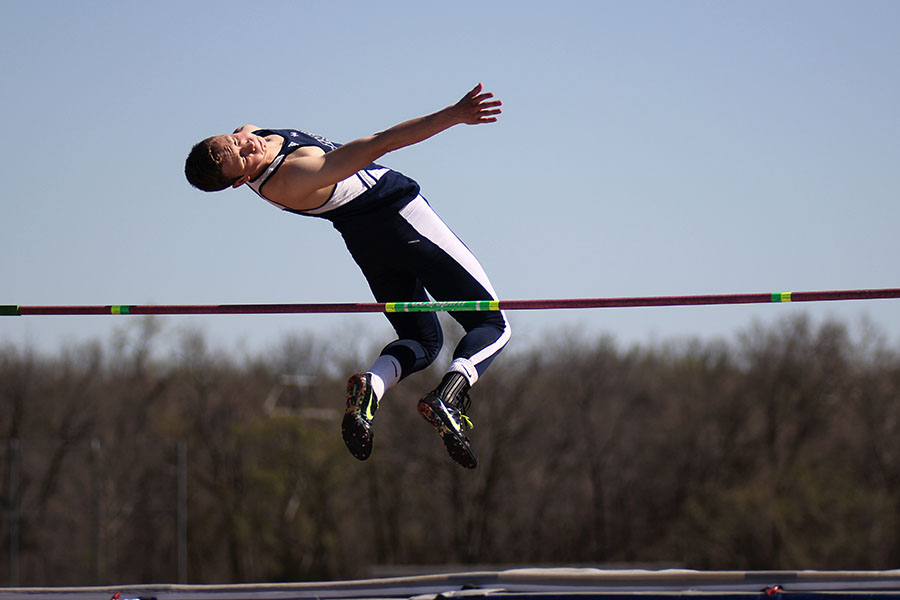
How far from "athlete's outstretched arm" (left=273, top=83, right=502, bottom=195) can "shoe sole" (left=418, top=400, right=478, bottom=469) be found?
821mm

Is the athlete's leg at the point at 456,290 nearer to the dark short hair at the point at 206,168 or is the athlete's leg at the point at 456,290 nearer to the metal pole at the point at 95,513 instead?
the dark short hair at the point at 206,168

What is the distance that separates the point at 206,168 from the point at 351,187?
49cm

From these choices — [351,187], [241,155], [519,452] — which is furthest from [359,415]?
[519,452]

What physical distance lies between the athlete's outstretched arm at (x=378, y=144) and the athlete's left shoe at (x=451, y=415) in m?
0.80

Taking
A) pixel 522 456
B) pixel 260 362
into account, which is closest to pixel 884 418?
pixel 522 456

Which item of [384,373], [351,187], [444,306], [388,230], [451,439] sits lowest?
[451,439]

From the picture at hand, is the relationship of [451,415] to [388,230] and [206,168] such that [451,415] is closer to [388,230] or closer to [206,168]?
[388,230]

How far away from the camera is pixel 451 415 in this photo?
3.68 m

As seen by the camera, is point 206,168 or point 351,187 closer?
point 206,168

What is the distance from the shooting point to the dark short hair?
354 centimetres

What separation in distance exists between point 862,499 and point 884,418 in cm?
233

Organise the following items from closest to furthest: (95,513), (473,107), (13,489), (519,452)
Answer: (473,107) → (13,489) → (95,513) → (519,452)

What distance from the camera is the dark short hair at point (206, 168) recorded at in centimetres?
354

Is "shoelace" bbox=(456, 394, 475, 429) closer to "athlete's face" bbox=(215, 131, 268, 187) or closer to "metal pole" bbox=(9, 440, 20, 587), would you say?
"athlete's face" bbox=(215, 131, 268, 187)
